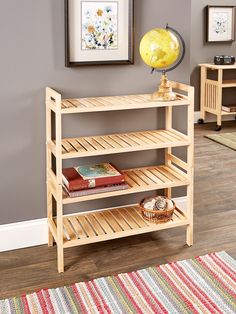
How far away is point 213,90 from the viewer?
539 centimetres

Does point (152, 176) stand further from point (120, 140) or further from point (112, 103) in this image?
point (112, 103)

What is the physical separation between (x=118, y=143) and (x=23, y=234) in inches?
28.1

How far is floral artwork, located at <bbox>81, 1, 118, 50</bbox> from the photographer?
2.44m

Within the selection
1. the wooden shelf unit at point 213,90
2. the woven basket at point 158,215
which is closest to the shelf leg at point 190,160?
the woven basket at point 158,215

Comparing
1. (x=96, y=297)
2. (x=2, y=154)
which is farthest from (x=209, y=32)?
(x=96, y=297)

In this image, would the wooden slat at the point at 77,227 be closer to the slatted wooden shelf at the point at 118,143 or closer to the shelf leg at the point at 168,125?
the slatted wooden shelf at the point at 118,143

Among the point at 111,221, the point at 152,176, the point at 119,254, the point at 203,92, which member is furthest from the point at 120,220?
the point at 203,92

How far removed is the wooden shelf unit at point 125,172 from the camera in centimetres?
229

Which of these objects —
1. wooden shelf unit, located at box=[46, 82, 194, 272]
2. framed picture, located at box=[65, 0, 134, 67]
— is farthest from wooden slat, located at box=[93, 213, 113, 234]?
framed picture, located at box=[65, 0, 134, 67]

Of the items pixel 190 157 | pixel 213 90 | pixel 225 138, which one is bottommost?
pixel 225 138

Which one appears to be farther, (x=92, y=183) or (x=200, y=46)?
(x=200, y=46)

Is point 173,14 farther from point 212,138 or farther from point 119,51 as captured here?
point 212,138

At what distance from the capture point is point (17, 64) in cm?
239

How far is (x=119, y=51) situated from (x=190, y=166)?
2.33ft
